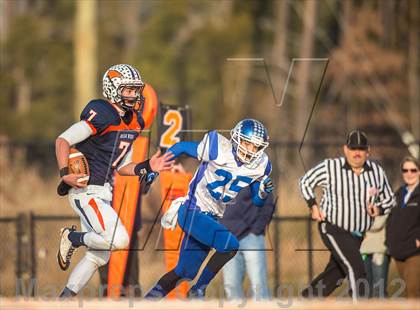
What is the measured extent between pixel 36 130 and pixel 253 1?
9787 millimetres

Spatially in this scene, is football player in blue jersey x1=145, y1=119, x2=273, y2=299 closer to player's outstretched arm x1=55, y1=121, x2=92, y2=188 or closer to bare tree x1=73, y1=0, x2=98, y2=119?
player's outstretched arm x1=55, y1=121, x2=92, y2=188

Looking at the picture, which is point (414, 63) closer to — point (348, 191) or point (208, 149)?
point (348, 191)

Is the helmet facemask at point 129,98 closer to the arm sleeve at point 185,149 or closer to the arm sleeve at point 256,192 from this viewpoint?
the arm sleeve at point 185,149

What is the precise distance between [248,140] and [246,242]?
2830 millimetres

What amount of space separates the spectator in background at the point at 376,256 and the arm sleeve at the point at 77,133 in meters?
3.83

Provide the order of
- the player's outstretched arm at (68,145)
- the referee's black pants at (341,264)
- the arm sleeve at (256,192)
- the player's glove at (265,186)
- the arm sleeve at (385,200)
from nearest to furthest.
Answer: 1. the player's outstretched arm at (68,145)
2. the player's glove at (265,186)
3. the arm sleeve at (256,192)
4. the referee's black pants at (341,264)
5. the arm sleeve at (385,200)

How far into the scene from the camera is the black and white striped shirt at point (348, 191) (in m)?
10.8

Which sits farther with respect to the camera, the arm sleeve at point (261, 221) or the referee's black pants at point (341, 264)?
the arm sleeve at point (261, 221)

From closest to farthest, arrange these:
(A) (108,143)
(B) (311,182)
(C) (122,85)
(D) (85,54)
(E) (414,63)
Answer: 1. (C) (122,85)
2. (A) (108,143)
3. (B) (311,182)
4. (D) (85,54)
5. (E) (414,63)

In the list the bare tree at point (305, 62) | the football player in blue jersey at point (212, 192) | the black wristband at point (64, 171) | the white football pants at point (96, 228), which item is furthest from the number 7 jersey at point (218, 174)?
the bare tree at point (305, 62)

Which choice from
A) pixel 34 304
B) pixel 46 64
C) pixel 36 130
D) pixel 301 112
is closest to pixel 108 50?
pixel 46 64

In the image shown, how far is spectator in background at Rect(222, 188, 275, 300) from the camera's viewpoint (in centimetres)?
1171

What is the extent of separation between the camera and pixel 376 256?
11852 millimetres

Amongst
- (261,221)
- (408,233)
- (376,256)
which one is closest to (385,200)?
A: (408,233)
